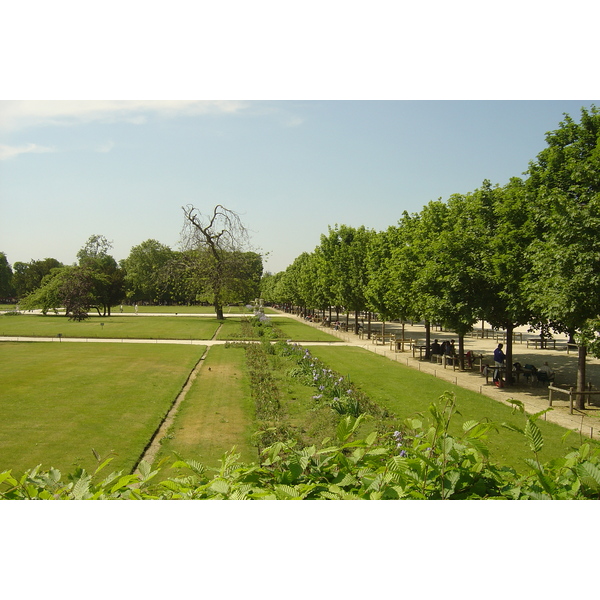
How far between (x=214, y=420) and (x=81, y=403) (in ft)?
16.1

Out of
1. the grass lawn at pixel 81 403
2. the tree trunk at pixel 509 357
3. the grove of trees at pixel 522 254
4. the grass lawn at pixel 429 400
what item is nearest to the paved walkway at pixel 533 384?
the tree trunk at pixel 509 357

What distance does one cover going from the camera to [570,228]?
13891mm

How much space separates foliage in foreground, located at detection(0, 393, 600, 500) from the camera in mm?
2912

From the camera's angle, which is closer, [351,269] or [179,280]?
[351,269]

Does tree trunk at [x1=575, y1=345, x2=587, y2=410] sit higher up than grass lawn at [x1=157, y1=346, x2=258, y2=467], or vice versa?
tree trunk at [x1=575, y1=345, x2=587, y2=410]

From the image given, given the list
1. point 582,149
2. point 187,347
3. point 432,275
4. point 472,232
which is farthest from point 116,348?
point 582,149

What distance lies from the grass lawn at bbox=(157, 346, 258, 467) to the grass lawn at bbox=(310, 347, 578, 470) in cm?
438

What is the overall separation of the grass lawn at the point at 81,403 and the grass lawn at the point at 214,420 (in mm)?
745

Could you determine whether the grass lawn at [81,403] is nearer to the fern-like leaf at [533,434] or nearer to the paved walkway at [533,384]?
the fern-like leaf at [533,434]

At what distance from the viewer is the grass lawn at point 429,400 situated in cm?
1110

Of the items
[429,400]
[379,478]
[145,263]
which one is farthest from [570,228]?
[145,263]

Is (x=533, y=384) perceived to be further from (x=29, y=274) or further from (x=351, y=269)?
(x=29, y=274)

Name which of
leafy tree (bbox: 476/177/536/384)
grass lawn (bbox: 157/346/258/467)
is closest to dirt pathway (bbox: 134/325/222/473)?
grass lawn (bbox: 157/346/258/467)

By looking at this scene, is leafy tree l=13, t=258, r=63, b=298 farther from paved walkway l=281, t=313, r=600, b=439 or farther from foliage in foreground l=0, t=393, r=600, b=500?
foliage in foreground l=0, t=393, r=600, b=500
